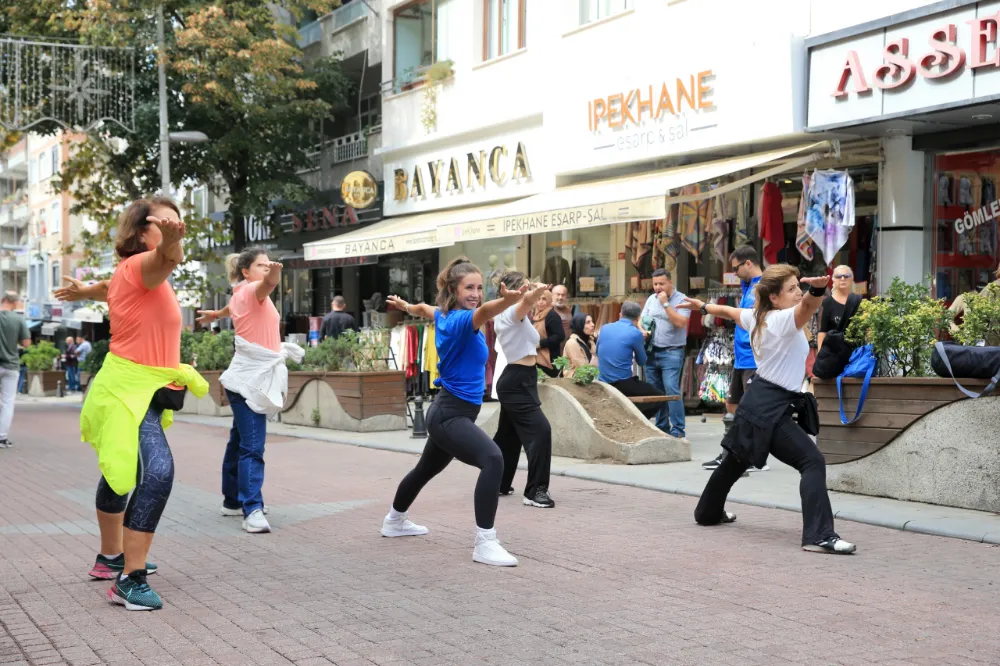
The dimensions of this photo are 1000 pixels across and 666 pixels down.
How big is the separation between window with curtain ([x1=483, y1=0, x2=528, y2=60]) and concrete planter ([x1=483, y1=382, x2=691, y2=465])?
10484 millimetres

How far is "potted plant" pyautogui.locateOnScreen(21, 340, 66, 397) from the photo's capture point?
3603cm

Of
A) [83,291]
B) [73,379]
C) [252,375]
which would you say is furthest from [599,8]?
[73,379]

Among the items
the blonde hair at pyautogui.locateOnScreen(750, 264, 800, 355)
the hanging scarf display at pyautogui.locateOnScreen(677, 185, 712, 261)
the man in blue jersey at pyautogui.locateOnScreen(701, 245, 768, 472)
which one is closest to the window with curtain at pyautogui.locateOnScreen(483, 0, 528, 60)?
the hanging scarf display at pyautogui.locateOnScreen(677, 185, 712, 261)

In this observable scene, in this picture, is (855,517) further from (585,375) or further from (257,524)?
(585,375)

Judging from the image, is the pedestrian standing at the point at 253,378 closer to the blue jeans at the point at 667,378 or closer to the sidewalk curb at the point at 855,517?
the sidewalk curb at the point at 855,517

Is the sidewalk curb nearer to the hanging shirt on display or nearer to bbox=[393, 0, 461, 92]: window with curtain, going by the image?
the hanging shirt on display

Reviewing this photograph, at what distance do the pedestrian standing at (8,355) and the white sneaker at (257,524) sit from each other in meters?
8.21

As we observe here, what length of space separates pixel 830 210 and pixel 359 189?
43.6ft

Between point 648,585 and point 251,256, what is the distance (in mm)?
3920

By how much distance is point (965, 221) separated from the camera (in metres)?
13.6

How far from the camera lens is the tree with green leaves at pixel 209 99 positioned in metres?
25.3

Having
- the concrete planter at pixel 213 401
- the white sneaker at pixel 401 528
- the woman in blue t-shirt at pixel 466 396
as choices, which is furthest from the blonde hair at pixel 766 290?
the concrete planter at pixel 213 401

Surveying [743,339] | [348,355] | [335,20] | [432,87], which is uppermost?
[335,20]

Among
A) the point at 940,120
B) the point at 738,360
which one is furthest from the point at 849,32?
the point at 738,360
